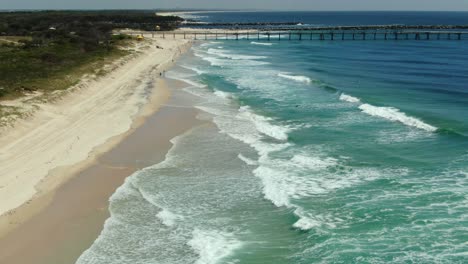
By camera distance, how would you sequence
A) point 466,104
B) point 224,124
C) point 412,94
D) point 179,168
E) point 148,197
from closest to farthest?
1. point 148,197
2. point 179,168
3. point 224,124
4. point 466,104
5. point 412,94

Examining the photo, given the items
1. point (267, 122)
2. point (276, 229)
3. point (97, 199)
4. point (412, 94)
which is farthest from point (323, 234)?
point (412, 94)

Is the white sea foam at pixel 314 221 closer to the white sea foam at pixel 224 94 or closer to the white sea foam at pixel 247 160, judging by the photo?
the white sea foam at pixel 247 160

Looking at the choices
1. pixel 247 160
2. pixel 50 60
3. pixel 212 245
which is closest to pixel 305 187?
pixel 247 160

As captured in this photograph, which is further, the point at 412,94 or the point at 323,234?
the point at 412,94

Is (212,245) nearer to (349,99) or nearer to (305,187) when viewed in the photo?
(305,187)

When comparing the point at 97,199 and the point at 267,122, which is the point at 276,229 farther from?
the point at 267,122

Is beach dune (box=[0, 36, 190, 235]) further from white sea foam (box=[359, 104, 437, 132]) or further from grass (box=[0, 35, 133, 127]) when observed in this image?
white sea foam (box=[359, 104, 437, 132])
